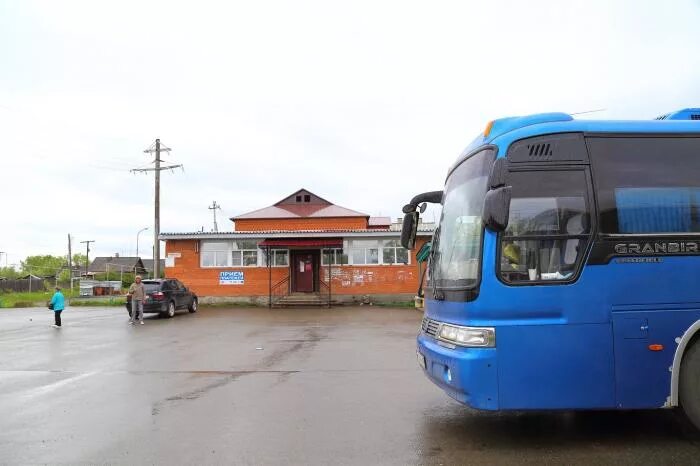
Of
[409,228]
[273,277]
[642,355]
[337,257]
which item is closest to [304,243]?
[337,257]

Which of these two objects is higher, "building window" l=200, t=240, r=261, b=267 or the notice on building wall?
"building window" l=200, t=240, r=261, b=267

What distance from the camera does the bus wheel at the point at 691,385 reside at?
4566 millimetres

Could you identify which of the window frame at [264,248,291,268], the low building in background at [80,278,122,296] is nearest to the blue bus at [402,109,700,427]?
the window frame at [264,248,291,268]

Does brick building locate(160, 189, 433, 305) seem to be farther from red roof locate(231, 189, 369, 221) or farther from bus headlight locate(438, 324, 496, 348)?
bus headlight locate(438, 324, 496, 348)

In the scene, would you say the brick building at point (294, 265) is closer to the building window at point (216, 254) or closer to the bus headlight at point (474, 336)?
the building window at point (216, 254)

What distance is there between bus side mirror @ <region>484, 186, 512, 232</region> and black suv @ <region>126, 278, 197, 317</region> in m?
18.4

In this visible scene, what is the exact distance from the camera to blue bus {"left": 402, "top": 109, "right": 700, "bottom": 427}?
4570 mm

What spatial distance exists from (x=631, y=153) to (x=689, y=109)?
5.07 feet

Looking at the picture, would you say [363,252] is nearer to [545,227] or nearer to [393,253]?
[393,253]

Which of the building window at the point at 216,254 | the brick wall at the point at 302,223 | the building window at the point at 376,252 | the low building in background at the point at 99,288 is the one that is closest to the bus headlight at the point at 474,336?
the building window at the point at 376,252

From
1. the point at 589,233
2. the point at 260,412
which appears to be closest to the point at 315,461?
the point at 260,412

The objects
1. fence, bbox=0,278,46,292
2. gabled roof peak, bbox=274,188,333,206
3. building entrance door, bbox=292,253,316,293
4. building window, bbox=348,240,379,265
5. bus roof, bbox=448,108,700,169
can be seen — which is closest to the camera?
bus roof, bbox=448,108,700,169

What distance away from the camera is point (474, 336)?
15.1 ft

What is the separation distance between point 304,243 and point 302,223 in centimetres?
825
